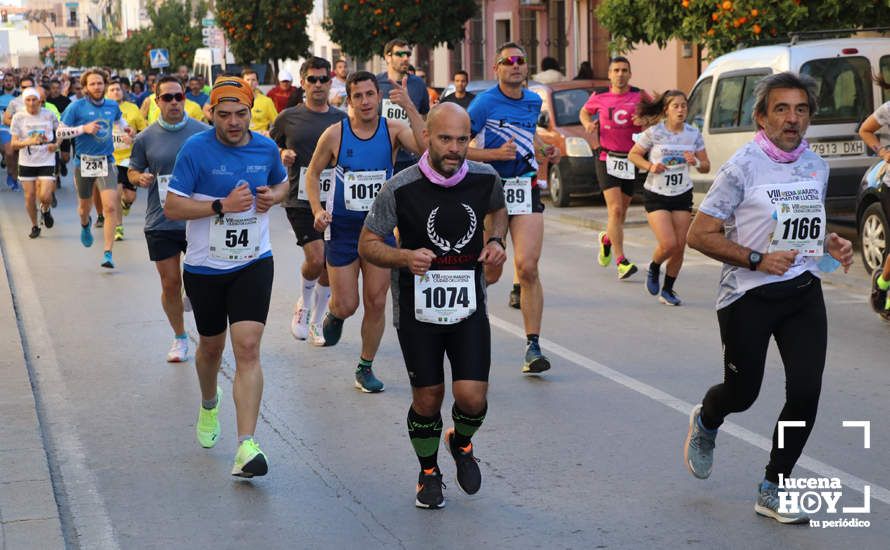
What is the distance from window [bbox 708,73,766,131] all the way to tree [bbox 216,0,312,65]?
34.2 m

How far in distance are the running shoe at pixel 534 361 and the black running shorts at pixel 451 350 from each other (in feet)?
9.55

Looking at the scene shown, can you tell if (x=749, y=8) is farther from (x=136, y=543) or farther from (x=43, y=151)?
(x=136, y=543)

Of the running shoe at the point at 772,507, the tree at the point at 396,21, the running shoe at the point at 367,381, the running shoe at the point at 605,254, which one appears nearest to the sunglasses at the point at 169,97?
the running shoe at the point at 367,381

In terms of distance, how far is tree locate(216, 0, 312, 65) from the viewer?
160 feet

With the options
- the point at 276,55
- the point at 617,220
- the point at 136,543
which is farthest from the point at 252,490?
the point at 276,55

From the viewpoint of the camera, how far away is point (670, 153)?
1228 cm

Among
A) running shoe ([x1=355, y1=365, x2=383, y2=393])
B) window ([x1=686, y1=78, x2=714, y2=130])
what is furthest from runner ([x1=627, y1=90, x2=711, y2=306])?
window ([x1=686, y1=78, x2=714, y2=130])

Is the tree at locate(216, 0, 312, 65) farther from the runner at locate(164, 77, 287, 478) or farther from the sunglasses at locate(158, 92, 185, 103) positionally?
the runner at locate(164, 77, 287, 478)

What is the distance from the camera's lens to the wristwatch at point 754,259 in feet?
19.6

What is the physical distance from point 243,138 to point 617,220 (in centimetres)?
665

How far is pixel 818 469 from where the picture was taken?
6.80m

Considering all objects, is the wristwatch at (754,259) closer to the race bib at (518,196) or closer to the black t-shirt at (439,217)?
the black t-shirt at (439,217)

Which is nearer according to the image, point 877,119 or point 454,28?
point 877,119

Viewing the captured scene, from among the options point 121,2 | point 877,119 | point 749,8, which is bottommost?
point 877,119
